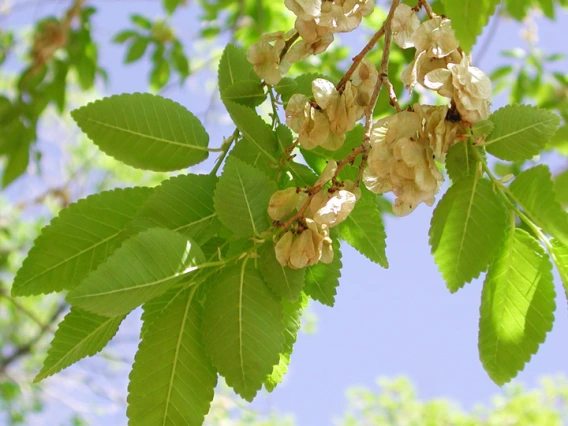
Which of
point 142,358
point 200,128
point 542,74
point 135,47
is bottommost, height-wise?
point 142,358

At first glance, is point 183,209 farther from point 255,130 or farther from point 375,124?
point 375,124

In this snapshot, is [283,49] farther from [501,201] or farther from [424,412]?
[424,412]

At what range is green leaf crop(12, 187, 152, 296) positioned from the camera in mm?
845

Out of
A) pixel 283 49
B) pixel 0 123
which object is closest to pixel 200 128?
pixel 283 49

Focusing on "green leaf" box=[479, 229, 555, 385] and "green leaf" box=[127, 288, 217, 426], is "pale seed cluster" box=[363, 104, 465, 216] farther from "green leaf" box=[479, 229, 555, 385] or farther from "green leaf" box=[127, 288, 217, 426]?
"green leaf" box=[127, 288, 217, 426]

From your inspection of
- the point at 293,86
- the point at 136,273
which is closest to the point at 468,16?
the point at 293,86

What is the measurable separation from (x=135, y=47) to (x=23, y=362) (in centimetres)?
453

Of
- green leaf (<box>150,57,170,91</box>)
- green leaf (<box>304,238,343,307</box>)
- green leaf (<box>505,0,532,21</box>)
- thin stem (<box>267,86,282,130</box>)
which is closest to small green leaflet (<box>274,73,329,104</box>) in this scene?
thin stem (<box>267,86,282,130</box>)

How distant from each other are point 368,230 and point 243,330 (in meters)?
0.22

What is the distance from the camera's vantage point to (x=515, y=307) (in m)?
0.80

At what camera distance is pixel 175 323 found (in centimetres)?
78

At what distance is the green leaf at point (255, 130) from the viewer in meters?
0.84

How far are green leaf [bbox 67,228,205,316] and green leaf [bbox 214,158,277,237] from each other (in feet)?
0.21

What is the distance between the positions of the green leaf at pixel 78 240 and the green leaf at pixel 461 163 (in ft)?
1.30
